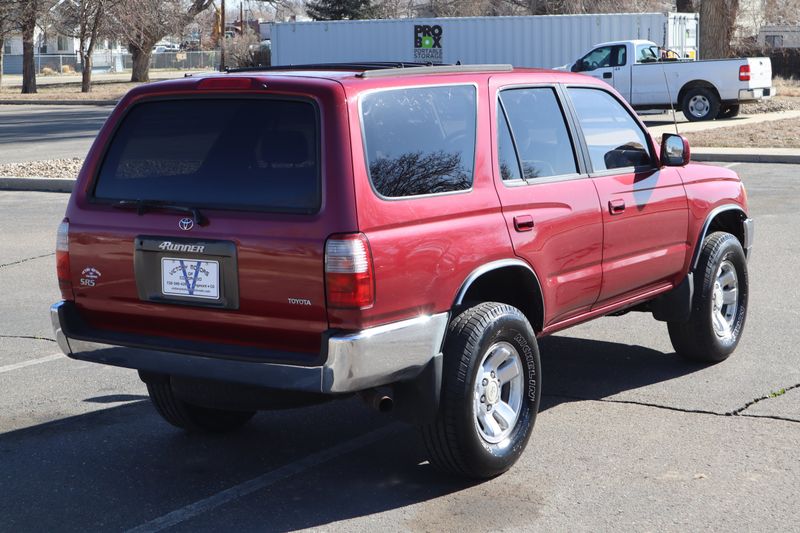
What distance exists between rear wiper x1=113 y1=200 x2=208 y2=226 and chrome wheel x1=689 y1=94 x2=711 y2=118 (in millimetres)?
24726

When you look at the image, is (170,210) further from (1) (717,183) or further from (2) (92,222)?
(1) (717,183)

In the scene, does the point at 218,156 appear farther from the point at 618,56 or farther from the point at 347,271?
the point at 618,56

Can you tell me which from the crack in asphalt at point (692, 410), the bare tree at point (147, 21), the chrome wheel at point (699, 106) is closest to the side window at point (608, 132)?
the crack in asphalt at point (692, 410)

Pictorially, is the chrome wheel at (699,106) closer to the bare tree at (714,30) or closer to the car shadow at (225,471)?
the bare tree at (714,30)

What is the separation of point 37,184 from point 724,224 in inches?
505

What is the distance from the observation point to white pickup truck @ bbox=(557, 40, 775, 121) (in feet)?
89.5

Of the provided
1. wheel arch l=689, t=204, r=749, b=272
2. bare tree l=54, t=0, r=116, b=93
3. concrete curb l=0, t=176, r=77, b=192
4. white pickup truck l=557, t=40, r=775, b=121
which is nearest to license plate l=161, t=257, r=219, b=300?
wheel arch l=689, t=204, r=749, b=272

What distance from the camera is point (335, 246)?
14.7 ft

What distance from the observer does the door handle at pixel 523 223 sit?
209 inches

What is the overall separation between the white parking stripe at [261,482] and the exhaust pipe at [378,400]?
2.33ft

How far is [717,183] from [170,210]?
3689 millimetres

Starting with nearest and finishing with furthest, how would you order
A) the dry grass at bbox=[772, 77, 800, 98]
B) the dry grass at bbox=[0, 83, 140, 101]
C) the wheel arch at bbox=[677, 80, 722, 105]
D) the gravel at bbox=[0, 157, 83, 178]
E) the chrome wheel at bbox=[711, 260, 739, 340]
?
1. the chrome wheel at bbox=[711, 260, 739, 340]
2. the gravel at bbox=[0, 157, 83, 178]
3. the wheel arch at bbox=[677, 80, 722, 105]
4. the dry grass at bbox=[772, 77, 800, 98]
5. the dry grass at bbox=[0, 83, 140, 101]

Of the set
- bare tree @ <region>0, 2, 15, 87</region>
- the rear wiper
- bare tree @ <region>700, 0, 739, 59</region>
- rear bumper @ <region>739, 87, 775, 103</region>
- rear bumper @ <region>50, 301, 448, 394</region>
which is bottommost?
rear bumper @ <region>50, 301, 448, 394</region>

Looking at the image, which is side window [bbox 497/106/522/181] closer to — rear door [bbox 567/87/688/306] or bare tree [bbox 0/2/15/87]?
rear door [bbox 567/87/688/306]
